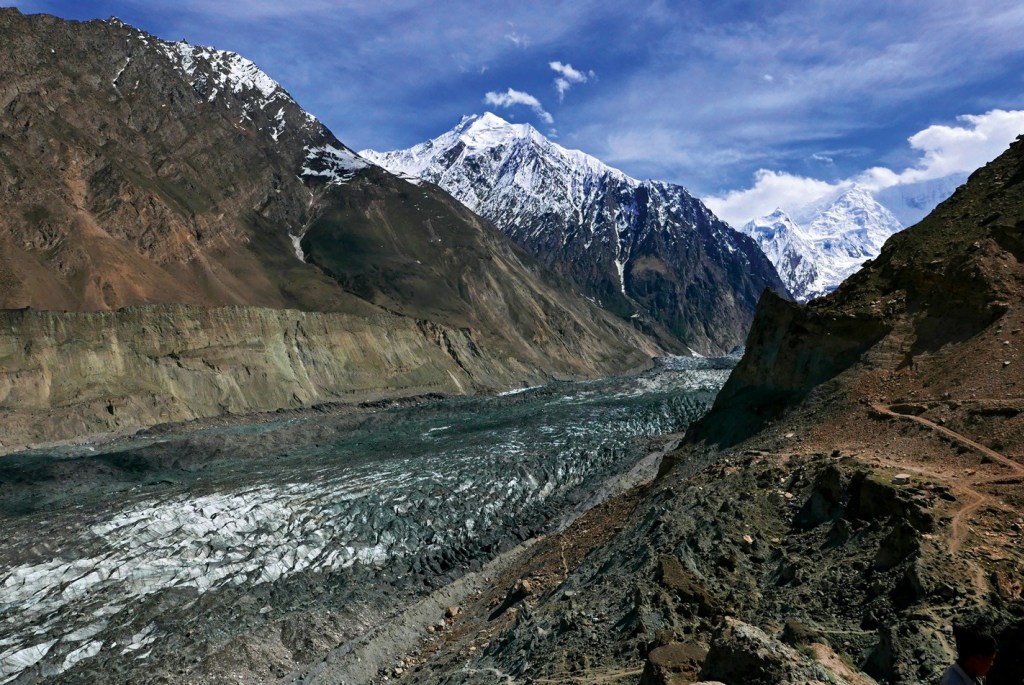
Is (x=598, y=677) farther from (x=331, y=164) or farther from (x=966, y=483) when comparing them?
(x=331, y=164)

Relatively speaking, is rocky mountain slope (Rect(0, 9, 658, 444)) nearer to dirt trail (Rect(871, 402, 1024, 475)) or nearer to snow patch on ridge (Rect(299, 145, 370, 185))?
snow patch on ridge (Rect(299, 145, 370, 185))

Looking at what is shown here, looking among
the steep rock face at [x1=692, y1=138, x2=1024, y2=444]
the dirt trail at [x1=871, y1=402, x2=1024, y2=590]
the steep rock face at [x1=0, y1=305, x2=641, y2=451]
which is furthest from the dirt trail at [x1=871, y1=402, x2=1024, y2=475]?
the steep rock face at [x1=0, y1=305, x2=641, y2=451]

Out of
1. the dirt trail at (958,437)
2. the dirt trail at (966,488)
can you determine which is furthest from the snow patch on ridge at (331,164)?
the dirt trail at (966,488)

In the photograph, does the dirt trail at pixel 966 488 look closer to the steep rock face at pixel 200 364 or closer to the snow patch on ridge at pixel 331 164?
the steep rock face at pixel 200 364

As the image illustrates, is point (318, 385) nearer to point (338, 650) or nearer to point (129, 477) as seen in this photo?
point (129, 477)

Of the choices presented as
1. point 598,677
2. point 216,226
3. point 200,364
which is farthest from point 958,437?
point 216,226
